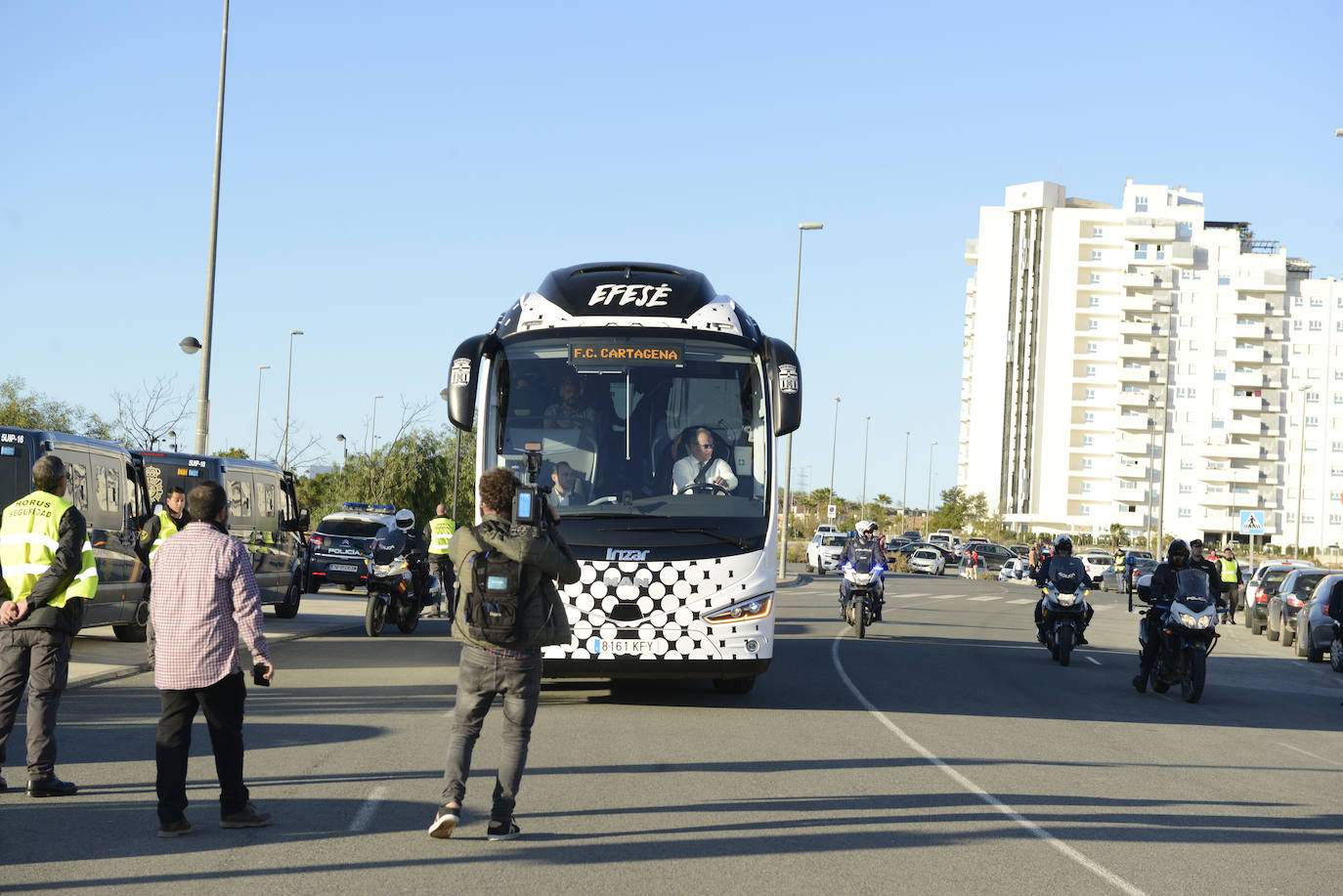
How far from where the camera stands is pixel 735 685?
49.1 feet

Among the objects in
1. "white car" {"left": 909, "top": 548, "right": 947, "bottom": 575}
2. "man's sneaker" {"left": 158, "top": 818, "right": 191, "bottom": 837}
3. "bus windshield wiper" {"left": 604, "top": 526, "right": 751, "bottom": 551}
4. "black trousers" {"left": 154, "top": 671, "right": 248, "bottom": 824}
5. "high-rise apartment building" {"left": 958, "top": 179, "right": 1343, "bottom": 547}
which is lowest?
"white car" {"left": 909, "top": 548, "right": 947, "bottom": 575}

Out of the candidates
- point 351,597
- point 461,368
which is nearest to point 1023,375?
point 351,597

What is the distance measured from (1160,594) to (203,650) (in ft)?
43.1

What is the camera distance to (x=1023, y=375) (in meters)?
127

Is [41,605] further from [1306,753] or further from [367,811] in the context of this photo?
[1306,753]

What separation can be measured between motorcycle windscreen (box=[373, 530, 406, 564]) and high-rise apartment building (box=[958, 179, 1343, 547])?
104 metres

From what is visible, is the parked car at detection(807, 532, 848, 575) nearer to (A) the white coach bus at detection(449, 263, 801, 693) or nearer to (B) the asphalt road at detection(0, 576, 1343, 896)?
(B) the asphalt road at detection(0, 576, 1343, 896)

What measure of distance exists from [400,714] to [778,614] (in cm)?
1865

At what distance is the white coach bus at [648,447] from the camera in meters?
12.5

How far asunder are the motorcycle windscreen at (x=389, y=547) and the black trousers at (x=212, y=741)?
13244mm

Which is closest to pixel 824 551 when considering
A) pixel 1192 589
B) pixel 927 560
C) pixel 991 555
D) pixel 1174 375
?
pixel 927 560

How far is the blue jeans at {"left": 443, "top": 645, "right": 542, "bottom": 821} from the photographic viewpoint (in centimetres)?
753

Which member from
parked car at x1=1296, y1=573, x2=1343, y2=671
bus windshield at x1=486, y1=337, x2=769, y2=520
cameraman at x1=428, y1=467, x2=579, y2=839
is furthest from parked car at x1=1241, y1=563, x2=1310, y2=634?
cameraman at x1=428, y1=467, x2=579, y2=839

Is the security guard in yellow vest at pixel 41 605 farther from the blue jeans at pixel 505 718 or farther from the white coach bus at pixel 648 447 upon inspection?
the white coach bus at pixel 648 447
